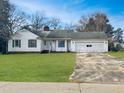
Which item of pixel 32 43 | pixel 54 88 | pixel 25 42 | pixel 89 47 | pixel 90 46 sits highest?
pixel 25 42

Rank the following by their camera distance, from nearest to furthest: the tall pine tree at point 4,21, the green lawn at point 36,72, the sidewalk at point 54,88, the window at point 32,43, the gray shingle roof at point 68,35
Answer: the sidewalk at point 54,88 → the green lawn at point 36,72 → the tall pine tree at point 4,21 → the window at point 32,43 → the gray shingle roof at point 68,35

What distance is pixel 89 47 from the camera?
5103cm

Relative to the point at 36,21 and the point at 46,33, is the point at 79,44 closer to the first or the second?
the point at 46,33

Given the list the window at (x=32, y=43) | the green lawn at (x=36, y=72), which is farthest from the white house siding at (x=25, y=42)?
the green lawn at (x=36, y=72)

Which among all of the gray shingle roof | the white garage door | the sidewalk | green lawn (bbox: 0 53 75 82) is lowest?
the sidewalk

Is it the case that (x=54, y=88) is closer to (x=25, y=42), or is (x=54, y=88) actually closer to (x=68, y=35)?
(x=25, y=42)

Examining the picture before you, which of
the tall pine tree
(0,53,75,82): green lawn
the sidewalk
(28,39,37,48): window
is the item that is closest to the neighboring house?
(28,39,37,48): window

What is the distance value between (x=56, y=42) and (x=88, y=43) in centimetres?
580

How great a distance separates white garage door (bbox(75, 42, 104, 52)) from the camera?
50719 millimetres

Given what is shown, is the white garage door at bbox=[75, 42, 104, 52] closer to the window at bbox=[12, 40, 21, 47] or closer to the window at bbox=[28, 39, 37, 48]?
the window at bbox=[28, 39, 37, 48]

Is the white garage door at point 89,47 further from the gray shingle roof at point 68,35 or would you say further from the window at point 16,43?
the window at point 16,43

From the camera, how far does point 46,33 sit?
173 ft

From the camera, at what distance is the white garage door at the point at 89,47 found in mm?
50719

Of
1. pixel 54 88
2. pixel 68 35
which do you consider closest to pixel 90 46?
pixel 68 35
